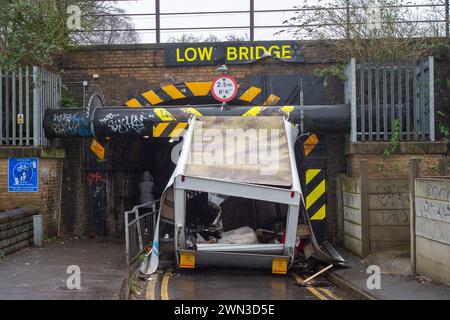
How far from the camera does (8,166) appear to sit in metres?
16.1

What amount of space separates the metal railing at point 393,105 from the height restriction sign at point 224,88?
9.83 ft

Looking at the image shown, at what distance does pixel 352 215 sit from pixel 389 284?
14.0 ft

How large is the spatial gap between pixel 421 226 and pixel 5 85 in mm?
11084

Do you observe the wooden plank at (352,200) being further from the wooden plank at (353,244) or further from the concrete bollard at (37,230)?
the concrete bollard at (37,230)

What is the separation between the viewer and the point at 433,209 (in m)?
10.9

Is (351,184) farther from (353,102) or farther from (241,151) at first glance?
(241,151)

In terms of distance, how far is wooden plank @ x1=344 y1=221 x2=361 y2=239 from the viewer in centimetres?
1419

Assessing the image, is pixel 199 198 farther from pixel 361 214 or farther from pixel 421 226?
pixel 421 226

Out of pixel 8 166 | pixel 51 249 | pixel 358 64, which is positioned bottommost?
pixel 51 249

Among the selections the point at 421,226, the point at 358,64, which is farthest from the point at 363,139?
the point at 421,226

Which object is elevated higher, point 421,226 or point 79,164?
point 79,164

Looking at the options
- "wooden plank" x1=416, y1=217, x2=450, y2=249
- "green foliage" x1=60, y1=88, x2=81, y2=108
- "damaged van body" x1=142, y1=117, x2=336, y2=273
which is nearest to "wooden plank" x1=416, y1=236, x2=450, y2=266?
"wooden plank" x1=416, y1=217, x2=450, y2=249

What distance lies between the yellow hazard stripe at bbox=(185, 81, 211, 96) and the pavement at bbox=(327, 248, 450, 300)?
268 inches

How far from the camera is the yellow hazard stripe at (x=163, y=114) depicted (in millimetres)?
15641
